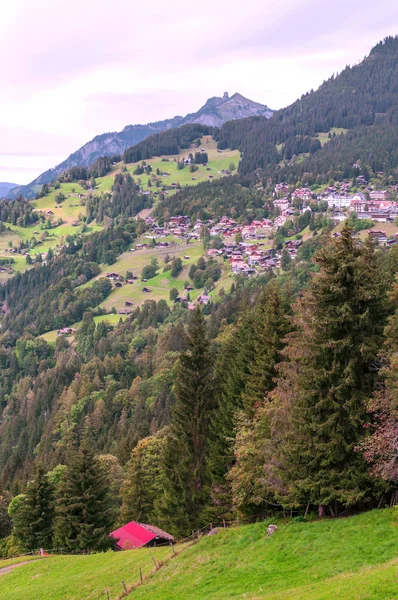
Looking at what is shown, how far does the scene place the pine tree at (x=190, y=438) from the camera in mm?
36625

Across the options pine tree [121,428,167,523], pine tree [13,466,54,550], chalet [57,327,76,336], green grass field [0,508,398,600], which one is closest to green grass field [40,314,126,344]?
chalet [57,327,76,336]

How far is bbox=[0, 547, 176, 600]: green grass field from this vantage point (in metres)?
25.7

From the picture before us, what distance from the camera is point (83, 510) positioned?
39.7 m

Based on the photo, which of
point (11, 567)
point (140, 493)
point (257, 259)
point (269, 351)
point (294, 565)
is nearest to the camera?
point (294, 565)

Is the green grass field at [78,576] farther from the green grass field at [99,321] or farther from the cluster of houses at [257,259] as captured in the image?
the cluster of houses at [257,259]

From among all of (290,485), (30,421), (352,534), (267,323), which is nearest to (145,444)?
(267,323)

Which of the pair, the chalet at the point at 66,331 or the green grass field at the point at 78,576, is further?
the chalet at the point at 66,331

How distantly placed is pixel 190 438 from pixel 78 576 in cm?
1196

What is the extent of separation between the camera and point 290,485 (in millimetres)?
24109

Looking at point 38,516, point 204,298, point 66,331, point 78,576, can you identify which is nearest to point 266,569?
point 78,576

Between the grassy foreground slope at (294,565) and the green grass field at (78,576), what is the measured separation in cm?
300

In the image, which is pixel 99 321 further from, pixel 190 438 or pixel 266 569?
pixel 266 569

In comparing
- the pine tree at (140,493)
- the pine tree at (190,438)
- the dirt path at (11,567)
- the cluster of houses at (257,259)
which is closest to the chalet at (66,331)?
the cluster of houses at (257,259)

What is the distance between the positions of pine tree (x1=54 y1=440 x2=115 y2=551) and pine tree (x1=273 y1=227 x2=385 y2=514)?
21228 millimetres
